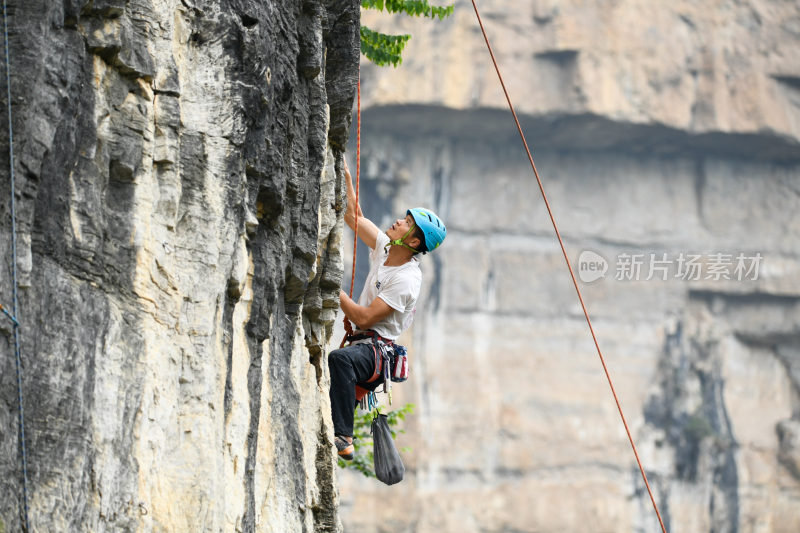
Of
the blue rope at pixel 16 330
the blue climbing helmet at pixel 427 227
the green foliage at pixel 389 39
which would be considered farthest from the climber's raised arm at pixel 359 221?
the blue rope at pixel 16 330

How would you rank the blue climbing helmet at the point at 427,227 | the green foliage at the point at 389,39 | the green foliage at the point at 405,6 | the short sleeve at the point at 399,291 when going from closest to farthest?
the short sleeve at the point at 399,291, the blue climbing helmet at the point at 427,227, the green foliage at the point at 405,6, the green foliage at the point at 389,39

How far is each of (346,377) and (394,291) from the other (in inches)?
19.8

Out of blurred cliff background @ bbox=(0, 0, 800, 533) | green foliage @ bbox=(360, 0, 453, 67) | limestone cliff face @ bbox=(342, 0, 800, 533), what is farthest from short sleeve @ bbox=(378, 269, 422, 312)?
limestone cliff face @ bbox=(342, 0, 800, 533)

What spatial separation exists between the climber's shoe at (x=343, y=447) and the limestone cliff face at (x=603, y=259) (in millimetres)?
21590

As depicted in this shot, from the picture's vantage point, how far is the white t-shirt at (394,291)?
5438mm

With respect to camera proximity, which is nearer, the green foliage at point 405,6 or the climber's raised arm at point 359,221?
the climber's raised arm at point 359,221

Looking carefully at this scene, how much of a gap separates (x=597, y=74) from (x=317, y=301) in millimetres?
24121

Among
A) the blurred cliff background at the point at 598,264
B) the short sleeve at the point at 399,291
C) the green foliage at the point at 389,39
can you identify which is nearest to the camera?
the short sleeve at the point at 399,291

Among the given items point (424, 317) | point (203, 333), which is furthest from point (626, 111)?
point (203, 333)

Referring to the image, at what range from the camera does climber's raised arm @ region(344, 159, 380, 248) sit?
5.98m

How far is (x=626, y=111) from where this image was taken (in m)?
28.8

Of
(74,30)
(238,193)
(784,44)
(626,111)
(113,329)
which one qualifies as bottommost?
(113,329)

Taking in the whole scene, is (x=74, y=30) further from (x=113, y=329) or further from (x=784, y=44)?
(x=784, y=44)

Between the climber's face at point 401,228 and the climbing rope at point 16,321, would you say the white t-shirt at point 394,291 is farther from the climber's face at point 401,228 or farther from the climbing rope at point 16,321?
the climbing rope at point 16,321
